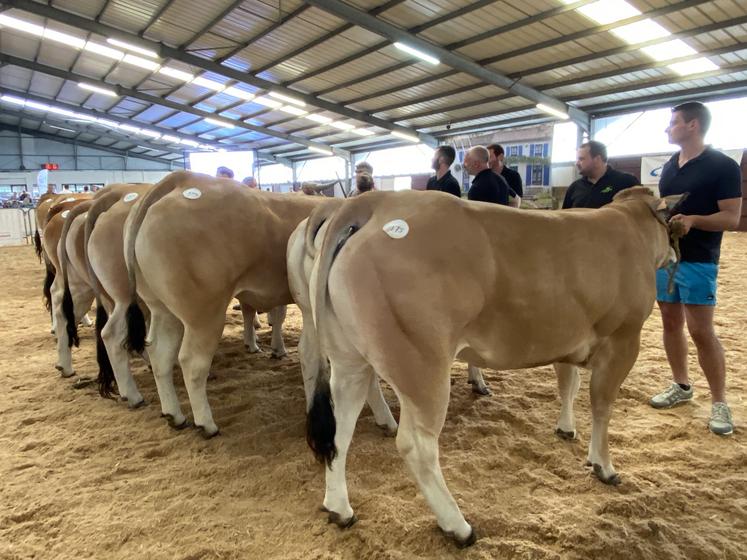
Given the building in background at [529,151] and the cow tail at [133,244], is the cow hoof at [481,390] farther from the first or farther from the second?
the building in background at [529,151]

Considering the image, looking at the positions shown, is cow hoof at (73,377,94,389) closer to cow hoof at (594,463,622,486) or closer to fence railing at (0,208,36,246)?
cow hoof at (594,463,622,486)

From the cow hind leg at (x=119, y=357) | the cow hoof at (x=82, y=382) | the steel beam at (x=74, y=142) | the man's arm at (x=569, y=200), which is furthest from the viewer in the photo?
the steel beam at (x=74, y=142)

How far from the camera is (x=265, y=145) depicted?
31.3 m

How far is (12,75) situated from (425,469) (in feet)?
89.5

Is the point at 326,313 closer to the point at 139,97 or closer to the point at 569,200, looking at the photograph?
the point at 569,200

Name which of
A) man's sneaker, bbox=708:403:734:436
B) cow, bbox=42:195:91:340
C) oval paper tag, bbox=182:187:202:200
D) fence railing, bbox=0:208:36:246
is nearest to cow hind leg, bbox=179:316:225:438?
oval paper tag, bbox=182:187:202:200

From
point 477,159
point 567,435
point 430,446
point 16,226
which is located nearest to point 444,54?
point 477,159

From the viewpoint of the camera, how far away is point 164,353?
11.8 feet

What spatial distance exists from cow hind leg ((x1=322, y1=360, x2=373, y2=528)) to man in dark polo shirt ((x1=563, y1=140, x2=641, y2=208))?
2.68 m

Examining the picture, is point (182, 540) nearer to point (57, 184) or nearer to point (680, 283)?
point (680, 283)

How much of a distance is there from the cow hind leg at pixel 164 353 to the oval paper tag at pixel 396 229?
2.23m

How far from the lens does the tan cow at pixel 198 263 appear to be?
3.17 m

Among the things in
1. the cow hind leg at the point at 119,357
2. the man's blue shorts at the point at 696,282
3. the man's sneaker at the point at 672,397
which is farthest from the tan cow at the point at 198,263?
the man's sneaker at the point at 672,397

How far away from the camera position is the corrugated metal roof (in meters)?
10.2
